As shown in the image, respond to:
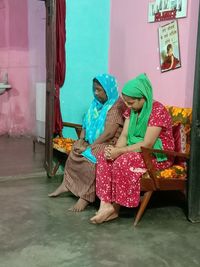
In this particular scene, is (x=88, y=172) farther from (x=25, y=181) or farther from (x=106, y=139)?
(x=25, y=181)

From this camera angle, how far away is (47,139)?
4.11 meters

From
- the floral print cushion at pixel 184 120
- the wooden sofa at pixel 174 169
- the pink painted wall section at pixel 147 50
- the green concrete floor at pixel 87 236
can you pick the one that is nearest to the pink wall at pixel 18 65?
the pink painted wall section at pixel 147 50

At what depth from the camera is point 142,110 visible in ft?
10.1

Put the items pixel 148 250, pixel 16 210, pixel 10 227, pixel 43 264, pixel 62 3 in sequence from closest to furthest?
pixel 43 264
pixel 148 250
pixel 10 227
pixel 16 210
pixel 62 3

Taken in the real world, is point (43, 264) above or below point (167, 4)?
below

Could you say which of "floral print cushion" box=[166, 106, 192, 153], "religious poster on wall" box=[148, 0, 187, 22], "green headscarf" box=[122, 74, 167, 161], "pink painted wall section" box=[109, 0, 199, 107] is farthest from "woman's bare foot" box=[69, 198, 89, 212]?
"religious poster on wall" box=[148, 0, 187, 22]

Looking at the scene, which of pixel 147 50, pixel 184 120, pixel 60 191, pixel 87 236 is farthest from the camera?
pixel 147 50

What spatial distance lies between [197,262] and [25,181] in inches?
84.6

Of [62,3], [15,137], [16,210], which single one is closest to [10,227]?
[16,210]

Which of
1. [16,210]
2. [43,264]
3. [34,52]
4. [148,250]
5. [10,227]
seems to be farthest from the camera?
[34,52]

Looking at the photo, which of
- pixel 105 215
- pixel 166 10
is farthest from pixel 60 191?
pixel 166 10

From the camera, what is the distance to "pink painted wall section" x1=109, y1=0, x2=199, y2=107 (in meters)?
3.39

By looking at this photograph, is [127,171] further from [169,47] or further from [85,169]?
[169,47]

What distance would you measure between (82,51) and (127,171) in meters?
1.89
